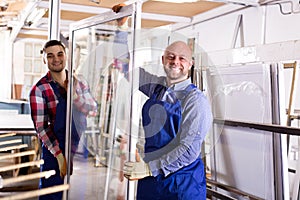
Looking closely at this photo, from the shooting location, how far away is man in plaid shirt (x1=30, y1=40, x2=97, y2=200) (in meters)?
2.11

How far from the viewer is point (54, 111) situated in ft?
7.13

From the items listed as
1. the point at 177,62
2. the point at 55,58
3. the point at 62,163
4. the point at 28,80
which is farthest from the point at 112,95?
the point at 28,80

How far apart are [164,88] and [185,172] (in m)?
0.39

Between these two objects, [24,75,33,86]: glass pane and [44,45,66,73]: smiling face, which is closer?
[44,45,66,73]: smiling face

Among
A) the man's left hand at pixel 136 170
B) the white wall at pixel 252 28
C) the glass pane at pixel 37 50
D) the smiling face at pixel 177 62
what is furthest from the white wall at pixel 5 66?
the man's left hand at pixel 136 170

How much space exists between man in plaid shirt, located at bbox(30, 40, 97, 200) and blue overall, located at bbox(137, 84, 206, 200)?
0.62m

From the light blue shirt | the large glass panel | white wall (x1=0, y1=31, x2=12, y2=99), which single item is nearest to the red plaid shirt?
the large glass panel

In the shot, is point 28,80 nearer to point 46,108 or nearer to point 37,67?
point 37,67

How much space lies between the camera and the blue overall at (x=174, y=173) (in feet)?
5.35

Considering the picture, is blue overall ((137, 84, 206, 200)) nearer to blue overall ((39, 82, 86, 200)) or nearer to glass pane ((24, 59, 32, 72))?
blue overall ((39, 82, 86, 200))

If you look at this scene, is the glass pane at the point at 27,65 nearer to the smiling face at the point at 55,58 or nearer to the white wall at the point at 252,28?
the white wall at the point at 252,28

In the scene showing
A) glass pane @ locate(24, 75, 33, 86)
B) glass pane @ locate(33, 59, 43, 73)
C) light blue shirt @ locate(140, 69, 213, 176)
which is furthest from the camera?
glass pane @ locate(33, 59, 43, 73)

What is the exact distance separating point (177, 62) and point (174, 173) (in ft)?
1.60

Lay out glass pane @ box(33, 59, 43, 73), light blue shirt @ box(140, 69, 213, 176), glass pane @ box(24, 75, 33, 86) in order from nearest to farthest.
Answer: light blue shirt @ box(140, 69, 213, 176)
glass pane @ box(24, 75, 33, 86)
glass pane @ box(33, 59, 43, 73)
